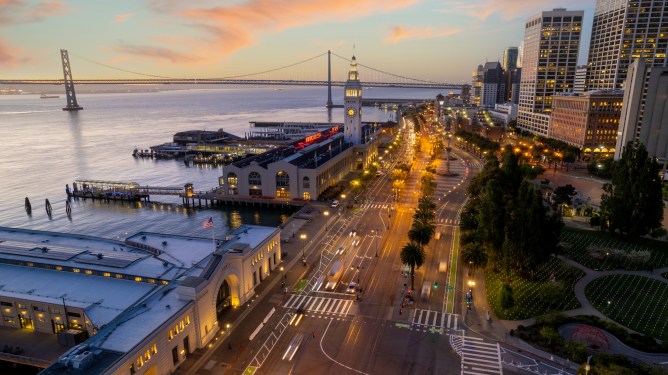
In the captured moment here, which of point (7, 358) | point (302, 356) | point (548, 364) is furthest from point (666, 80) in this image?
point (7, 358)

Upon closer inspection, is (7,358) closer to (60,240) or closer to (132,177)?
(60,240)

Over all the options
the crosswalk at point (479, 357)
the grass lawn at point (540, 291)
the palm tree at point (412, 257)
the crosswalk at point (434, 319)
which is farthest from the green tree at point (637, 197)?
Result: the crosswalk at point (479, 357)

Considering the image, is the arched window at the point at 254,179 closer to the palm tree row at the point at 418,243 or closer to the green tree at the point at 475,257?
the palm tree row at the point at 418,243

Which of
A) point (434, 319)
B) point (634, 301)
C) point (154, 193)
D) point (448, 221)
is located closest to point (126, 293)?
point (434, 319)

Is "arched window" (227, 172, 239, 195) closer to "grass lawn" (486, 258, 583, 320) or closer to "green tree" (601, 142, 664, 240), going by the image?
"grass lawn" (486, 258, 583, 320)

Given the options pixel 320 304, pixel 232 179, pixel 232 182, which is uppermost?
pixel 232 179

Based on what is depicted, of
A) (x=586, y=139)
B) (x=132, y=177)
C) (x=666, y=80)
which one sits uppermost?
(x=666, y=80)

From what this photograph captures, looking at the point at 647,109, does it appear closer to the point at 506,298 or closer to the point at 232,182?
the point at 506,298
